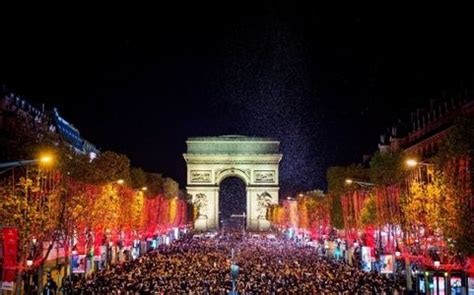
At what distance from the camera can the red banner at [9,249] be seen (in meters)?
25.2

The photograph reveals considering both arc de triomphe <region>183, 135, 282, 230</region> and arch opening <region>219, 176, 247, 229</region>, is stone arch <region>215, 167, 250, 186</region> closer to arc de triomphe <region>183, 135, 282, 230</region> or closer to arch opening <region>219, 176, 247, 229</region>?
arc de triomphe <region>183, 135, 282, 230</region>

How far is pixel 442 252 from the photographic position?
30469mm

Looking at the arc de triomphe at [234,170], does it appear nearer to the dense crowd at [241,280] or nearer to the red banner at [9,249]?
the dense crowd at [241,280]

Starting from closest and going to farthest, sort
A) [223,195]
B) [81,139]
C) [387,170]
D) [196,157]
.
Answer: [387,170], [81,139], [196,157], [223,195]

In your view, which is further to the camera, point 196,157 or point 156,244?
point 196,157

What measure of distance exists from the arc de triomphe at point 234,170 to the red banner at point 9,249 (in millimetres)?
97953

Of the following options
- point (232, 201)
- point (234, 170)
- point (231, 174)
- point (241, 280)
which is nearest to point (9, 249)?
point (241, 280)

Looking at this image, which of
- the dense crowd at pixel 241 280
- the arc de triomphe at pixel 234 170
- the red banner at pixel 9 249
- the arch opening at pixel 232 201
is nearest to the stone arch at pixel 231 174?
the arc de triomphe at pixel 234 170

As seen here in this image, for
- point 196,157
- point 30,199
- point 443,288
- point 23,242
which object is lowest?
point 443,288

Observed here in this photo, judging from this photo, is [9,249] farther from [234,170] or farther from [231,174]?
[231,174]

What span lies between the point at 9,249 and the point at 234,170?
10082cm

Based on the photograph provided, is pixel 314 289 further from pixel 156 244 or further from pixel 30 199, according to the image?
pixel 156 244

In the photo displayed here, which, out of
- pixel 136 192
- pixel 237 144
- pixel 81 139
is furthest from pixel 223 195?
pixel 136 192

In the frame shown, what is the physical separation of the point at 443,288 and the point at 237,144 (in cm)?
9776
